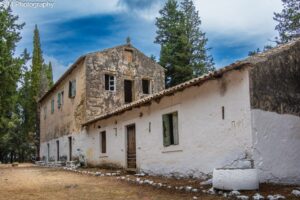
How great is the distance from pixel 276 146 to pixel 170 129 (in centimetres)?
413

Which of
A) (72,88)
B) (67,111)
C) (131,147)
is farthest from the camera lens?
(67,111)

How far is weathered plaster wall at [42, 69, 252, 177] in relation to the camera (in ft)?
Result: 31.3

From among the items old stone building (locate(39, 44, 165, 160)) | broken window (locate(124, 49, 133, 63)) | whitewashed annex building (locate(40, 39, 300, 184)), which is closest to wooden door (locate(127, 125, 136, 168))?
whitewashed annex building (locate(40, 39, 300, 184))

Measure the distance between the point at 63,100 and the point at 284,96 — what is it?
17.8 m

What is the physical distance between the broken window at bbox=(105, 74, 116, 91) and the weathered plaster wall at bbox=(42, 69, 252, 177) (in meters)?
6.23

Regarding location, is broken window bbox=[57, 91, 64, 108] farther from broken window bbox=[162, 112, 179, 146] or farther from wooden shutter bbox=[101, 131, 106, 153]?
broken window bbox=[162, 112, 179, 146]

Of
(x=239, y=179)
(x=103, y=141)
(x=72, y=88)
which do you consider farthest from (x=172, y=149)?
(x=72, y=88)

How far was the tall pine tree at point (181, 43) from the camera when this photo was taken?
102 ft

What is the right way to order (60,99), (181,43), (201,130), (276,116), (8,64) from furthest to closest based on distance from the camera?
(181,43) → (60,99) → (8,64) → (201,130) → (276,116)

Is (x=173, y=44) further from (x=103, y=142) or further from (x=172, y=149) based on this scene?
(x=172, y=149)

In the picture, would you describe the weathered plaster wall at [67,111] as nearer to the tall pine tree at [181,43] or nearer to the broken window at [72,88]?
the broken window at [72,88]

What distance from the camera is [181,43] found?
104 ft

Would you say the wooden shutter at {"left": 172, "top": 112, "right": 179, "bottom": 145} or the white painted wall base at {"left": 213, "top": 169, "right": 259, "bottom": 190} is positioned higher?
the wooden shutter at {"left": 172, "top": 112, "right": 179, "bottom": 145}

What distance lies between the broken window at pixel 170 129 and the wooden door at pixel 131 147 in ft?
9.36
